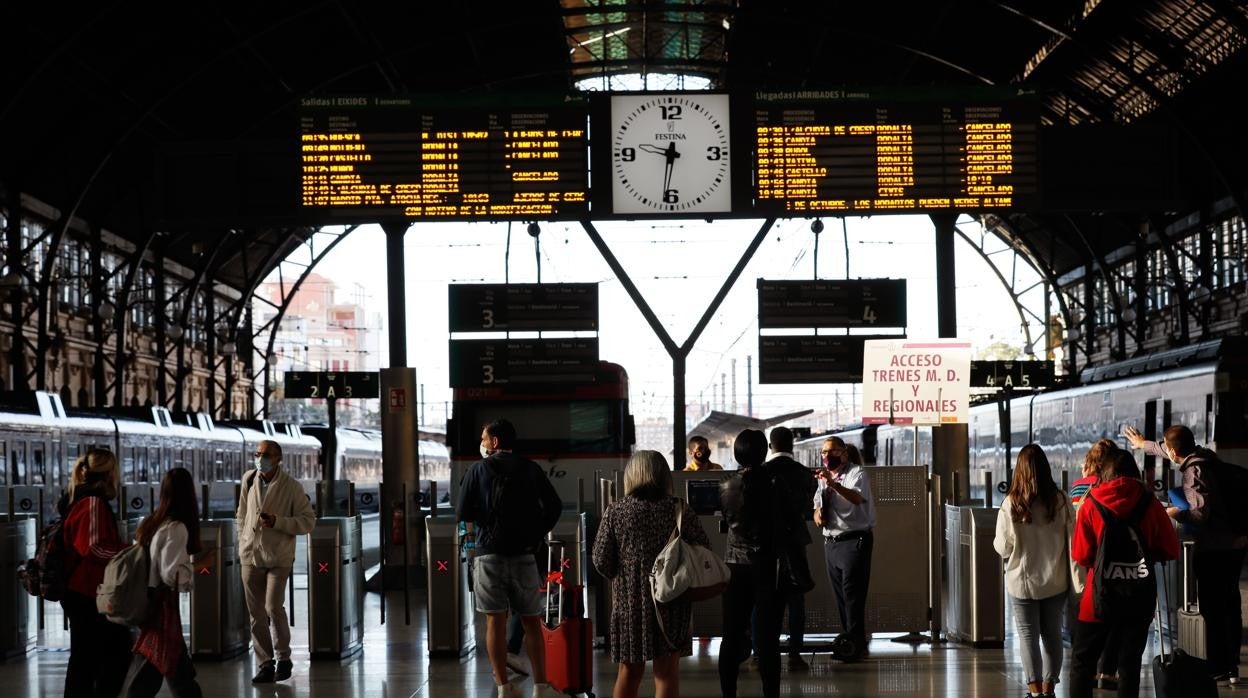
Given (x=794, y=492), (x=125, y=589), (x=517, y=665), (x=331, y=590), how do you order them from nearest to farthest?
(x=125, y=589) < (x=794, y=492) < (x=517, y=665) < (x=331, y=590)

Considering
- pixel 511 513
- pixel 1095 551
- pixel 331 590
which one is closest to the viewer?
pixel 1095 551

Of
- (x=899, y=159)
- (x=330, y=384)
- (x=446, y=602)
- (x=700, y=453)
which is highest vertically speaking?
(x=899, y=159)

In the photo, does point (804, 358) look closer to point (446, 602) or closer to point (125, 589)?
point (446, 602)

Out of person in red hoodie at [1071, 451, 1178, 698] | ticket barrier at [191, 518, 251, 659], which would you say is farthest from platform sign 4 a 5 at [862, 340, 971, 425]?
ticket barrier at [191, 518, 251, 659]

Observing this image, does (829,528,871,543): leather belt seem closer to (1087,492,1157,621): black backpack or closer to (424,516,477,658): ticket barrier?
(424,516,477,658): ticket barrier

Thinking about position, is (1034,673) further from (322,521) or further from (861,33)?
(861,33)

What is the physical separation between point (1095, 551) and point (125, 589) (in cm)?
470

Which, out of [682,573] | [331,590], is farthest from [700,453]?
[682,573]

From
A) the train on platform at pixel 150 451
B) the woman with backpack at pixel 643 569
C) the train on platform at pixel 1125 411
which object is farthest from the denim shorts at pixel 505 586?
the train on platform at pixel 1125 411

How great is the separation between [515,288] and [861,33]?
10428 millimetres

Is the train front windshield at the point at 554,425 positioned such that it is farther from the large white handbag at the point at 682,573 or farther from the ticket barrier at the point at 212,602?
the large white handbag at the point at 682,573

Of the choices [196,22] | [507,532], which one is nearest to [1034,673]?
[507,532]

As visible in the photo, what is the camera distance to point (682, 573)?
24.2 ft

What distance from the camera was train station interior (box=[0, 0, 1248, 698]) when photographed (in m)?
11.1
